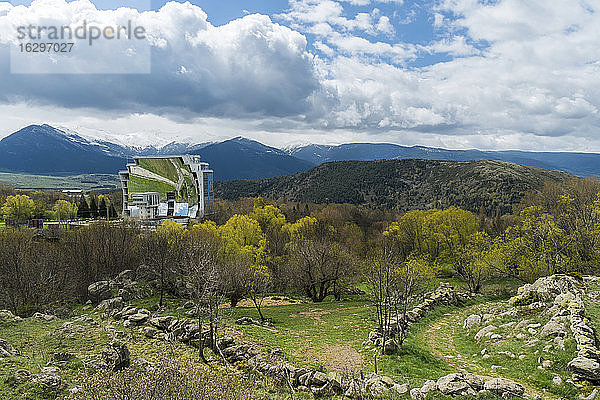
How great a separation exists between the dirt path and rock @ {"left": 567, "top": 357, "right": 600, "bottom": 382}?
4.59 feet

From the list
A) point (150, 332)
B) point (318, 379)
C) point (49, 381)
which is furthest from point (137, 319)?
point (318, 379)

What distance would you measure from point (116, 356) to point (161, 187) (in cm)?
7467

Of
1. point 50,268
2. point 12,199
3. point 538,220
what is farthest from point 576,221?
point 12,199

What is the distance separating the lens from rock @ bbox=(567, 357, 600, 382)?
12189 mm

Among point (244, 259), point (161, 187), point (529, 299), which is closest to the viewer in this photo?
point (529, 299)

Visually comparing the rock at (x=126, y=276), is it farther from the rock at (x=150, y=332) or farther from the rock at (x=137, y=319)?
the rock at (x=150, y=332)

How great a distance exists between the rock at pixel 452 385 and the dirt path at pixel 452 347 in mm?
1871

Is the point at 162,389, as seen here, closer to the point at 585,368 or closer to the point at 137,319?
the point at 585,368

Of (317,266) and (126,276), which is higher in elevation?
(317,266)

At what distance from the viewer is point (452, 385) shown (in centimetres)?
1169

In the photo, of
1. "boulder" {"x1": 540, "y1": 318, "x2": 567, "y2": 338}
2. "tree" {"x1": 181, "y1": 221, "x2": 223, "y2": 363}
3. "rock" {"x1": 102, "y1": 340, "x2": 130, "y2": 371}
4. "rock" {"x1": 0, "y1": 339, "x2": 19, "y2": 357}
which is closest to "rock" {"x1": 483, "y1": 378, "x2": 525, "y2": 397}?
"boulder" {"x1": 540, "y1": 318, "x2": 567, "y2": 338}

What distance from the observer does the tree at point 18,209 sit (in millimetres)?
78125

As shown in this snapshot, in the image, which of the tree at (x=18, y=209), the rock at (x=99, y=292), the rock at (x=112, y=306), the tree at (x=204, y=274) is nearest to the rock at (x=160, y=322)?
the tree at (x=204, y=274)

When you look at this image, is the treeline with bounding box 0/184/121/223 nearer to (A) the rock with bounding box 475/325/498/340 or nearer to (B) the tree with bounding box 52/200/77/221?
(B) the tree with bounding box 52/200/77/221
